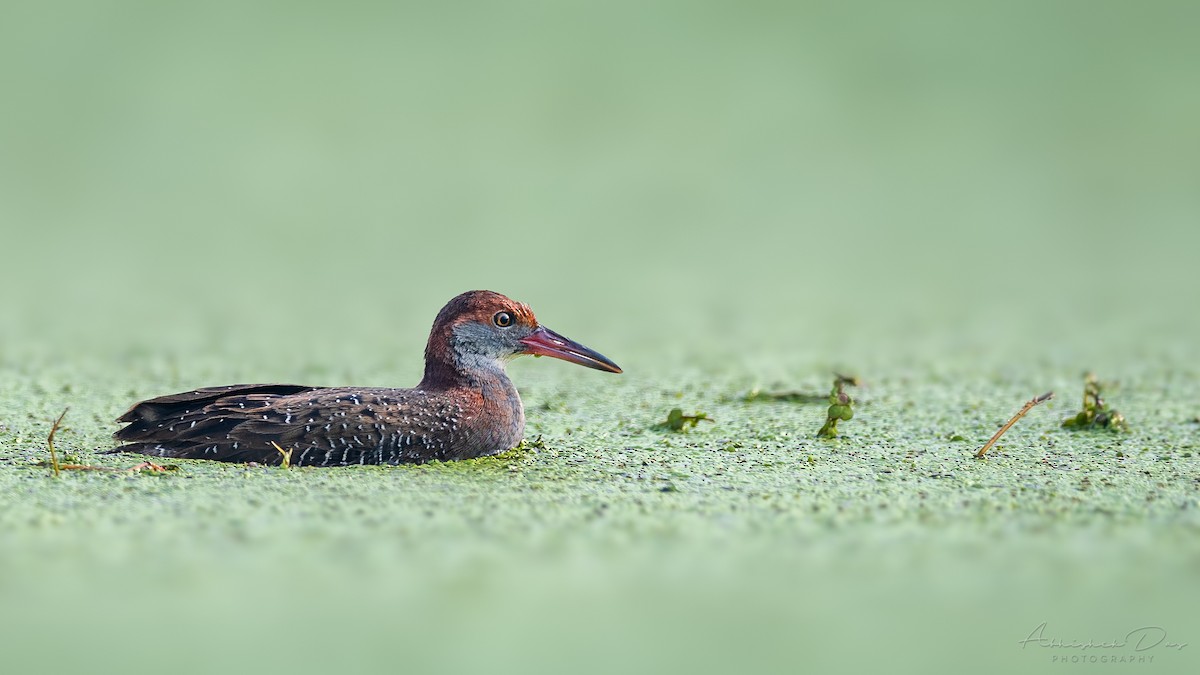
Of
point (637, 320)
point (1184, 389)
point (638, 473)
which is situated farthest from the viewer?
point (637, 320)

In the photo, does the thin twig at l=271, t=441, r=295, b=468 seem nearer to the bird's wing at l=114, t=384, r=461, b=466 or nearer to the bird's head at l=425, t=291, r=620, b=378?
the bird's wing at l=114, t=384, r=461, b=466

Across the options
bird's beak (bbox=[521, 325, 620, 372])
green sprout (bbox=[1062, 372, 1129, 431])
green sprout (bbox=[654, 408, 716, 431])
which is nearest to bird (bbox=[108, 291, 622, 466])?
bird's beak (bbox=[521, 325, 620, 372])

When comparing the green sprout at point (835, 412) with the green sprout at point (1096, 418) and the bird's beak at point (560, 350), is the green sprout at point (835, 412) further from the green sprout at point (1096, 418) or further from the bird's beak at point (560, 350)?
the green sprout at point (1096, 418)

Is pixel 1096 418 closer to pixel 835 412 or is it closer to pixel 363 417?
pixel 835 412

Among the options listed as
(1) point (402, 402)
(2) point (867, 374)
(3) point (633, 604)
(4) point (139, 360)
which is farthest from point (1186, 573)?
(4) point (139, 360)

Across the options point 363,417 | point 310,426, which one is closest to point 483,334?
point 363,417

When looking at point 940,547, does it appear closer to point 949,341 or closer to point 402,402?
point 402,402

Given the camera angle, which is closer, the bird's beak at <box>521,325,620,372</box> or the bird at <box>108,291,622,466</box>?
the bird at <box>108,291,622,466</box>
